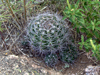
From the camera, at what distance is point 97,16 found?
7.22ft

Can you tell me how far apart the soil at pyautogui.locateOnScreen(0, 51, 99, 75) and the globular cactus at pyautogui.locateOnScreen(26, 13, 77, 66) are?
203 millimetres

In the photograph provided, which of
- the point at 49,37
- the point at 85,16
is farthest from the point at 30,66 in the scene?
the point at 85,16

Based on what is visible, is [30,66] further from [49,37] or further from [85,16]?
[85,16]

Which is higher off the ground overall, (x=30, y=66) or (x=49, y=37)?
(x=49, y=37)

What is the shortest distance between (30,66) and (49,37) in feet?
2.00

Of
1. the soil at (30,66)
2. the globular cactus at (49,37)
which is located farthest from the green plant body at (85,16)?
the soil at (30,66)

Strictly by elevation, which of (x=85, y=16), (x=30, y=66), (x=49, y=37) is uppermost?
(x=85, y=16)

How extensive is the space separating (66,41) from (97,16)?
740 mm

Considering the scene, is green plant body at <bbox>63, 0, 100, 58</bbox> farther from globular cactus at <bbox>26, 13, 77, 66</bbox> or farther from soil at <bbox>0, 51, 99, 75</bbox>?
soil at <bbox>0, 51, 99, 75</bbox>

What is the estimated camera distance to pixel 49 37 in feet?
6.84

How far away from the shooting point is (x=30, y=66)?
2098mm

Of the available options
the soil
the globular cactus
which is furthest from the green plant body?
the soil

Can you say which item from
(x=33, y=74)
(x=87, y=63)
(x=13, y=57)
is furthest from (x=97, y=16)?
(x=13, y=57)

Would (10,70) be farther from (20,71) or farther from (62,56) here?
(62,56)
